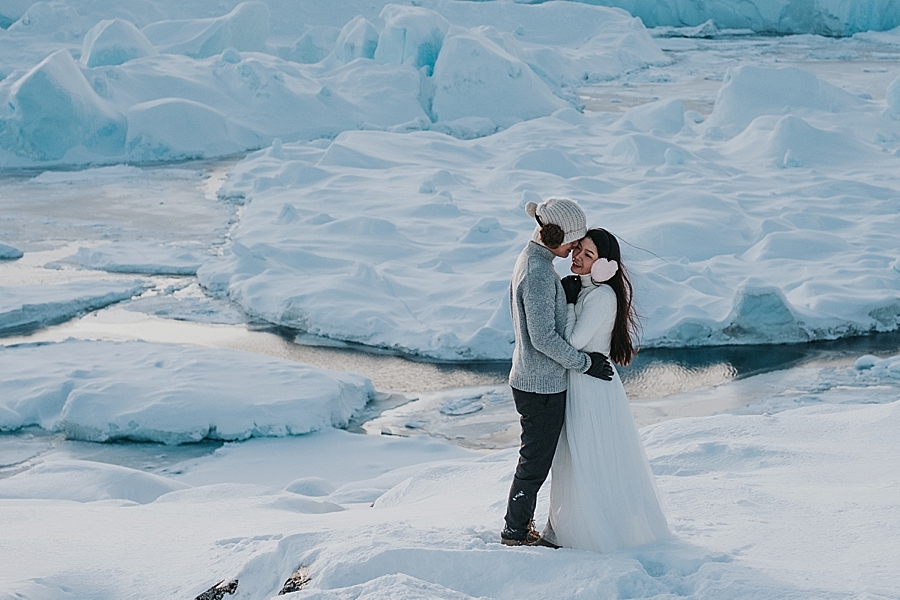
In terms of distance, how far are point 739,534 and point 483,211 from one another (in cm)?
961

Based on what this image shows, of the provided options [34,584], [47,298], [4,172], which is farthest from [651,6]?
[34,584]

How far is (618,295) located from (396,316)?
614cm

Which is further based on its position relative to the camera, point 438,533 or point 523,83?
point 523,83

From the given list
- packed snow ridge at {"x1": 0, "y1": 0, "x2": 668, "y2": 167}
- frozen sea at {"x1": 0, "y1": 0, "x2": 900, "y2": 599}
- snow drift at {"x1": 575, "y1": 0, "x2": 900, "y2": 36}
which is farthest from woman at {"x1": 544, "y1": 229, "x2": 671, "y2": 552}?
snow drift at {"x1": 575, "y1": 0, "x2": 900, "y2": 36}

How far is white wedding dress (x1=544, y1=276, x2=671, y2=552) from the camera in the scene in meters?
2.98

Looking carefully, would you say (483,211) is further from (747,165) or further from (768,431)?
(768,431)

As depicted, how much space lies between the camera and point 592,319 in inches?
116

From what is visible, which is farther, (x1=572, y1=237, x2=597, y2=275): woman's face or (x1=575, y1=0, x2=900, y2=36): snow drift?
(x1=575, y1=0, x2=900, y2=36): snow drift

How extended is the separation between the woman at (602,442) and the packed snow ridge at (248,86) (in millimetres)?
16174

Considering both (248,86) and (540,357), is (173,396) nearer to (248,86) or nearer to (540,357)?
(540,357)

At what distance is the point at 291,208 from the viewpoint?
12.4 m

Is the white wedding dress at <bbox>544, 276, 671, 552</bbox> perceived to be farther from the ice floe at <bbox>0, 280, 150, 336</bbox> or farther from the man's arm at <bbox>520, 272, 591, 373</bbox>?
the ice floe at <bbox>0, 280, 150, 336</bbox>

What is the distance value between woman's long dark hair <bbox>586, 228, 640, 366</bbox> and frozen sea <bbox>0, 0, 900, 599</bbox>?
621 mm

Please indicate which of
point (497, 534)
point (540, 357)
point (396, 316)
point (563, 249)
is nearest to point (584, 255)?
point (563, 249)
